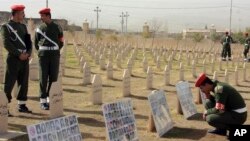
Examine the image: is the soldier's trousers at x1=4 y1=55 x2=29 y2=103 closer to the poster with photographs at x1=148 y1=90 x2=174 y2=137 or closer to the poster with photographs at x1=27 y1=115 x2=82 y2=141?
the poster with photographs at x1=148 y1=90 x2=174 y2=137

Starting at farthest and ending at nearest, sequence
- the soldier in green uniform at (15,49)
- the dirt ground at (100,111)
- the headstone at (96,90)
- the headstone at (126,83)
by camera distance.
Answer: the headstone at (126,83) < the headstone at (96,90) < the soldier in green uniform at (15,49) < the dirt ground at (100,111)

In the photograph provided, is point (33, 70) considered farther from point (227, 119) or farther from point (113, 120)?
point (113, 120)

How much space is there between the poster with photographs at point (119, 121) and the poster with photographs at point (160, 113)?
3.30 ft

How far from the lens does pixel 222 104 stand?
277 inches

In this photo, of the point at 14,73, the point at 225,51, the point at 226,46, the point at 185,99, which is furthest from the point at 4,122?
the point at 225,51

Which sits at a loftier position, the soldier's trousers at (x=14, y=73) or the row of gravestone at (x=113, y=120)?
the soldier's trousers at (x=14, y=73)

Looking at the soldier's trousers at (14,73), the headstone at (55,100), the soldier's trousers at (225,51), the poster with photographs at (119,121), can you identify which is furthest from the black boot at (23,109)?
the soldier's trousers at (225,51)

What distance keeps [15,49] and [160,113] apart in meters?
2.79

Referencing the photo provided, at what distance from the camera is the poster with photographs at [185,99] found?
905 cm

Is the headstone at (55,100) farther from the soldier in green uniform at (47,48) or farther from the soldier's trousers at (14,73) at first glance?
the soldier's trousers at (14,73)

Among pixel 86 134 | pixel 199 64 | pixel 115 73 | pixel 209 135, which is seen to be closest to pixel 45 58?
pixel 86 134

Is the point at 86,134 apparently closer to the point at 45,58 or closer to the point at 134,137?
the point at 134,137

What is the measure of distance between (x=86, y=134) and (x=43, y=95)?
66.9 inches

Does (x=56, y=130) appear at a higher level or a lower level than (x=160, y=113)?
higher
